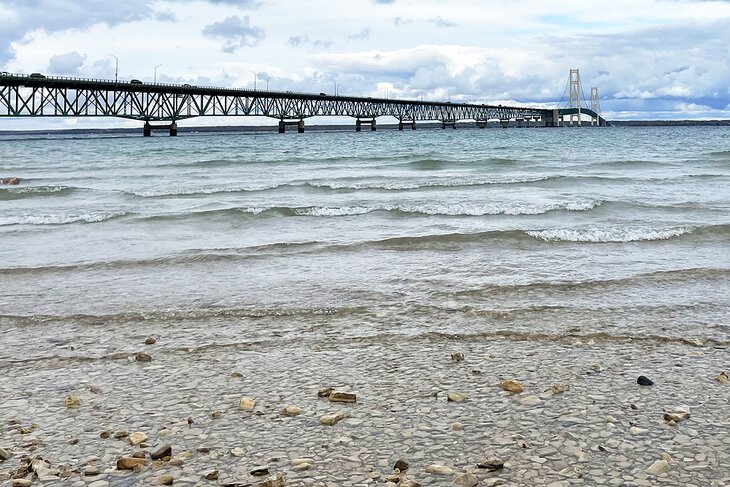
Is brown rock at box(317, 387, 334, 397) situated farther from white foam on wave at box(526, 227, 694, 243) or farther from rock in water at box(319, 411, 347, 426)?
white foam on wave at box(526, 227, 694, 243)

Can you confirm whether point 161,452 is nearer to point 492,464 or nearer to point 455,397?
point 492,464

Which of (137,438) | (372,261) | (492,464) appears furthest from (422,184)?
(492,464)

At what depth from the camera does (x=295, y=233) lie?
1366 cm

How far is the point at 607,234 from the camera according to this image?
41.3 ft

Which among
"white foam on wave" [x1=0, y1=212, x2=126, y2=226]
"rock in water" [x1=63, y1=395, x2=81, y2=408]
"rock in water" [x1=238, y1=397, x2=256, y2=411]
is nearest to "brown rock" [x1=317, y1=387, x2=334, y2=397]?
"rock in water" [x1=238, y1=397, x2=256, y2=411]

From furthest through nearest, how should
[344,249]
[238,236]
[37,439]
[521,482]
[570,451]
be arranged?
[238,236], [344,249], [37,439], [570,451], [521,482]

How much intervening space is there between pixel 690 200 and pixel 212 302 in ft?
47.4

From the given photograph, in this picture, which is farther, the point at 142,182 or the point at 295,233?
the point at 142,182

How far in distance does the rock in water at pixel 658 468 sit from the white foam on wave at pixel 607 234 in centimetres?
855

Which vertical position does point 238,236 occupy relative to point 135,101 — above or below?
below

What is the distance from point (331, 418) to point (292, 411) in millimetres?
294

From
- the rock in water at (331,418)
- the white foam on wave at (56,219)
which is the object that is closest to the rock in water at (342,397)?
the rock in water at (331,418)

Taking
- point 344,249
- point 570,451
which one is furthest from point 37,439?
point 344,249

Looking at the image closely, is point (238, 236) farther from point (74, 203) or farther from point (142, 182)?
point (142, 182)
